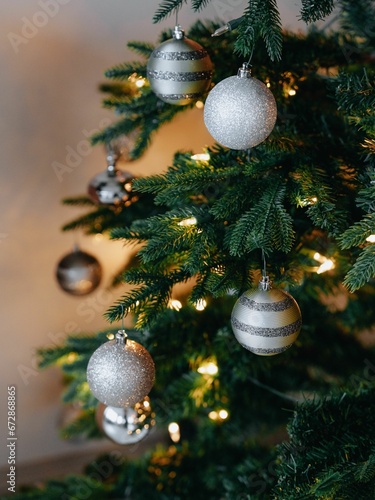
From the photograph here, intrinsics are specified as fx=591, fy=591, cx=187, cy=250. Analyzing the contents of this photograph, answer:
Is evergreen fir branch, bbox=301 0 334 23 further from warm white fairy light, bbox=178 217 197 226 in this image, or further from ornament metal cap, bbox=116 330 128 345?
ornament metal cap, bbox=116 330 128 345

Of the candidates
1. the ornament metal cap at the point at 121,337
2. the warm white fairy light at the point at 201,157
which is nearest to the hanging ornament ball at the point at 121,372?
the ornament metal cap at the point at 121,337

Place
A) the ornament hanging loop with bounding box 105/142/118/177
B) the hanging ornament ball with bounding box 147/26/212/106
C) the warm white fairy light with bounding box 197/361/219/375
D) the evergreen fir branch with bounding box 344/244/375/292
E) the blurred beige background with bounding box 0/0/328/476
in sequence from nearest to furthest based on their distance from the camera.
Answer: the evergreen fir branch with bounding box 344/244/375/292 → the hanging ornament ball with bounding box 147/26/212/106 → the warm white fairy light with bounding box 197/361/219/375 → the ornament hanging loop with bounding box 105/142/118/177 → the blurred beige background with bounding box 0/0/328/476

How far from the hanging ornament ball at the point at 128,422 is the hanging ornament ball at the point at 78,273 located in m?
0.34

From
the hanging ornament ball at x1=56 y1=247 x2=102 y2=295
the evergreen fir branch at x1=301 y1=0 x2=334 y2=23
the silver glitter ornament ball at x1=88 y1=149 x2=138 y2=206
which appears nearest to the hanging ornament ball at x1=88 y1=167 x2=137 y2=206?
the silver glitter ornament ball at x1=88 y1=149 x2=138 y2=206

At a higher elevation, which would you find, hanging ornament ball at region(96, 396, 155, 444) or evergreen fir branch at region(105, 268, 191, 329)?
evergreen fir branch at region(105, 268, 191, 329)

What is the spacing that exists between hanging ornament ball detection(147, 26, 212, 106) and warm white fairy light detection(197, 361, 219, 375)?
42 centimetres

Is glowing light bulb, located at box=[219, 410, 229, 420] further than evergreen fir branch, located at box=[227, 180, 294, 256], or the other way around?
glowing light bulb, located at box=[219, 410, 229, 420]

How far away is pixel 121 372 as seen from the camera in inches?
28.3


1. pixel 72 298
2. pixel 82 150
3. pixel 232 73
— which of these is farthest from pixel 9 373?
A: pixel 232 73

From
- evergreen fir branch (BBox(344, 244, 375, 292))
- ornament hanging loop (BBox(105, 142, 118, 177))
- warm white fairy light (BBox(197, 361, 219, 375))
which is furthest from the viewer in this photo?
ornament hanging loop (BBox(105, 142, 118, 177))

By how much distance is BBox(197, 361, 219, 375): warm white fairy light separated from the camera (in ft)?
3.05

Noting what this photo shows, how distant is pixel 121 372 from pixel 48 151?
72 centimetres

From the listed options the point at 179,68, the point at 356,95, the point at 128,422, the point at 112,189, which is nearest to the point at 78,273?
the point at 112,189

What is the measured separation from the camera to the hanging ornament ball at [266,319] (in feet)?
2.20
